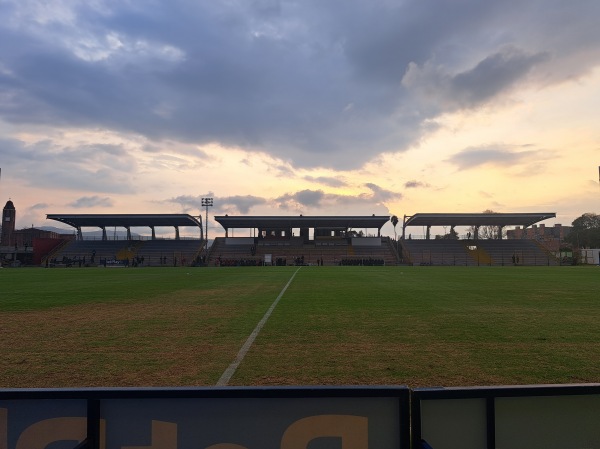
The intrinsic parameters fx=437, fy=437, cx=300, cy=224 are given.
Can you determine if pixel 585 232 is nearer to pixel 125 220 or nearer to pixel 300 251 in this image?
pixel 300 251

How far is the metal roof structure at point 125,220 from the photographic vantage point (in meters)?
67.6

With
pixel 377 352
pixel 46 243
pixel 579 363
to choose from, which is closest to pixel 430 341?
pixel 377 352

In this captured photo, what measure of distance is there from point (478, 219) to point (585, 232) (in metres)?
61.5

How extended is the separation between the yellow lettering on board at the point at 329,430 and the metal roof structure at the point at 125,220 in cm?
6709

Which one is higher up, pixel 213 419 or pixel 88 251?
pixel 88 251

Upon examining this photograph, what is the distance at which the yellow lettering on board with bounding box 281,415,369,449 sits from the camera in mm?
2738

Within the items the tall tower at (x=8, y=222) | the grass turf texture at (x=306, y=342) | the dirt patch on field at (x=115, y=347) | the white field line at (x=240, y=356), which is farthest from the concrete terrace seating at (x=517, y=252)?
the tall tower at (x=8, y=222)

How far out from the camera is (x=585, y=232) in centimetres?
11212

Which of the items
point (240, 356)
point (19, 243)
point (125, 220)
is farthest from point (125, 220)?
point (240, 356)

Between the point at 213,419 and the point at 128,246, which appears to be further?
the point at 128,246

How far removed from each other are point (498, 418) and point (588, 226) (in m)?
141

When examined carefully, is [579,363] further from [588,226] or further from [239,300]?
[588,226]

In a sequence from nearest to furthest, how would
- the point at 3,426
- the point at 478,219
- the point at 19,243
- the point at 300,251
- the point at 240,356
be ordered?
1. the point at 3,426
2. the point at 240,356
3. the point at 478,219
4. the point at 300,251
5. the point at 19,243

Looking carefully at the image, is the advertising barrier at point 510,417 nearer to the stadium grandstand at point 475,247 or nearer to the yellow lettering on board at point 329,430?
the yellow lettering on board at point 329,430
